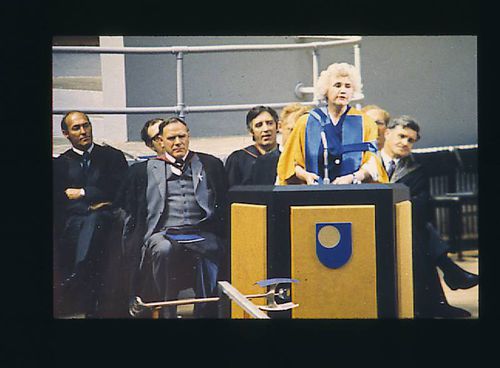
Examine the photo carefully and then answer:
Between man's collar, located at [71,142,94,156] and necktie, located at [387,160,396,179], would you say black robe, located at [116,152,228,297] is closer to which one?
man's collar, located at [71,142,94,156]

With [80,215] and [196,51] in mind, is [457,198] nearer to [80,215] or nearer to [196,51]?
[196,51]

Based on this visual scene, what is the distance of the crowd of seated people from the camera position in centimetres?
849

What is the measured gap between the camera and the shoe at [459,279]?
8.53 metres

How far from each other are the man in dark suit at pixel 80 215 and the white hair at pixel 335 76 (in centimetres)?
118

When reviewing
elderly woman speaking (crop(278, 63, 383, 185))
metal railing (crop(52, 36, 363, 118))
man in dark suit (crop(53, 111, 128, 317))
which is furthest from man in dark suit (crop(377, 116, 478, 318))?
man in dark suit (crop(53, 111, 128, 317))

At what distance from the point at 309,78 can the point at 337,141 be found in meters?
0.39

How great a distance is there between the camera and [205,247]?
8.53m

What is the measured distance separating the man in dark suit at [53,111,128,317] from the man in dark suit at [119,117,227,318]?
0.14m

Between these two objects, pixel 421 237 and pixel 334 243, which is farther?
pixel 421 237

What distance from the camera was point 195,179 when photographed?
8.55m

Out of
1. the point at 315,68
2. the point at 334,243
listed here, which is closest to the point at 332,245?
the point at 334,243

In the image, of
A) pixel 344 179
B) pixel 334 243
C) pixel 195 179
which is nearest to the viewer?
pixel 334 243
